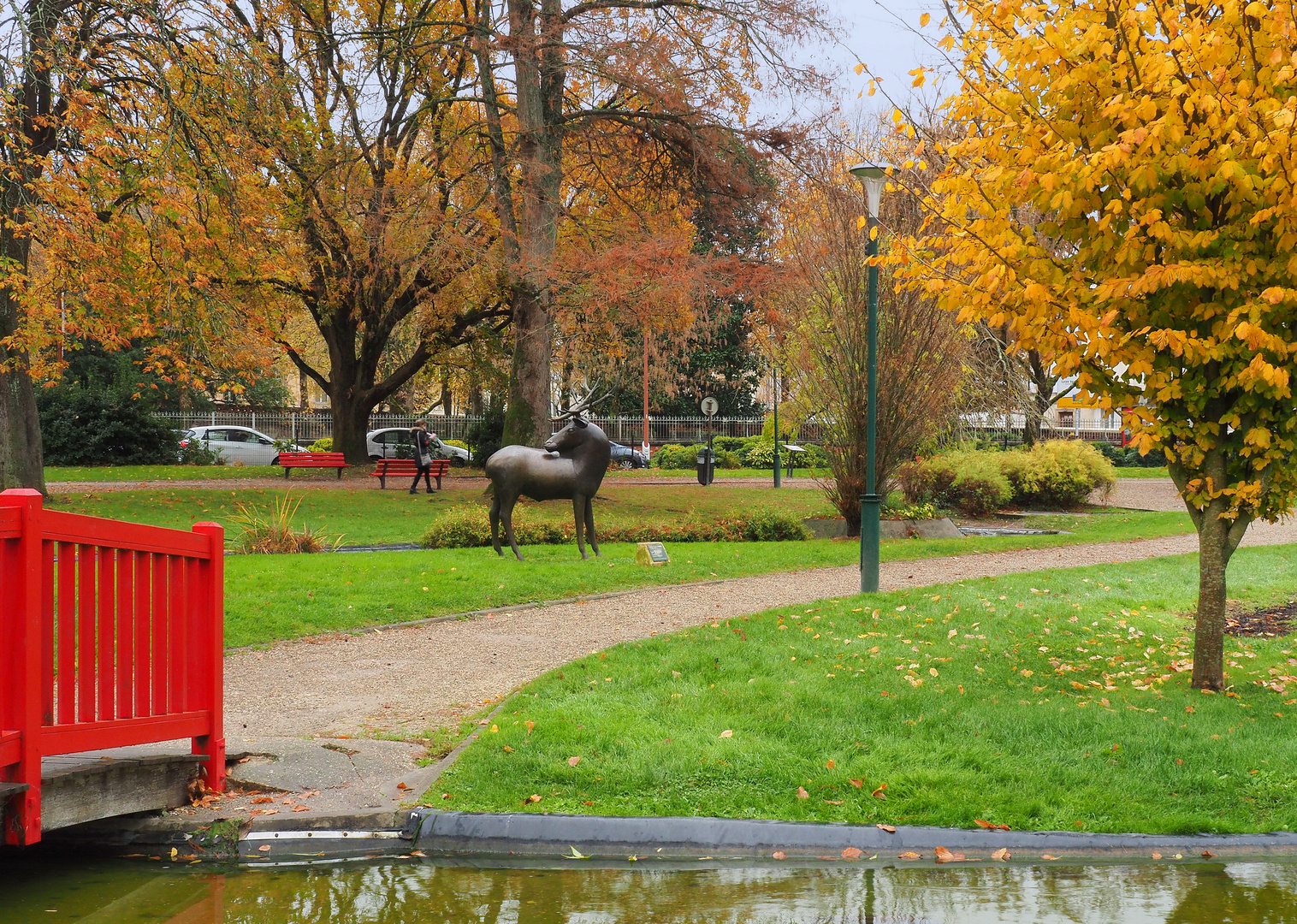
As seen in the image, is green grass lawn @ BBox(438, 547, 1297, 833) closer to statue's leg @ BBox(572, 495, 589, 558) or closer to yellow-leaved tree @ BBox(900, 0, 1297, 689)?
yellow-leaved tree @ BBox(900, 0, 1297, 689)

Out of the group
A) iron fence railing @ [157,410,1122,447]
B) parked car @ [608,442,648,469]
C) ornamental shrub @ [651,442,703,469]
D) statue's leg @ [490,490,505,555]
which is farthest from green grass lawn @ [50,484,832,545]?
parked car @ [608,442,648,469]

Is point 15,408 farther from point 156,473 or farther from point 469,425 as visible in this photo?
point 469,425

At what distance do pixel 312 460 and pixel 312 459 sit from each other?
0.05 meters

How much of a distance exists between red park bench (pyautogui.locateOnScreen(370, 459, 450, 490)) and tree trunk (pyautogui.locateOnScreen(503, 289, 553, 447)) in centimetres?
304

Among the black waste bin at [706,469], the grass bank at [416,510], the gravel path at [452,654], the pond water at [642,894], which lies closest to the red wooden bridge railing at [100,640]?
the pond water at [642,894]

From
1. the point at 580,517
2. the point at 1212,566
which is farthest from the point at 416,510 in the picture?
the point at 1212,566

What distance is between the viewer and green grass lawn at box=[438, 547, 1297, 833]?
17.3 ft

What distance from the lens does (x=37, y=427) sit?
1909 cm

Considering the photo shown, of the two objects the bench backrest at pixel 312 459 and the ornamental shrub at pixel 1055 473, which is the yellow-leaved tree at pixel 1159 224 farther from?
the bench backrest at pixel 312 459

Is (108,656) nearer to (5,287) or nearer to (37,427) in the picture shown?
(5,287)

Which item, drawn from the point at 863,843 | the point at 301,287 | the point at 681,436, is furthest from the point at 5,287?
the point at 681,436

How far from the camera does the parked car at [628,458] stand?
44.1 m

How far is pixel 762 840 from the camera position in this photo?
4.97 metres

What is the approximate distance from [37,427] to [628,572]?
12.6 m
